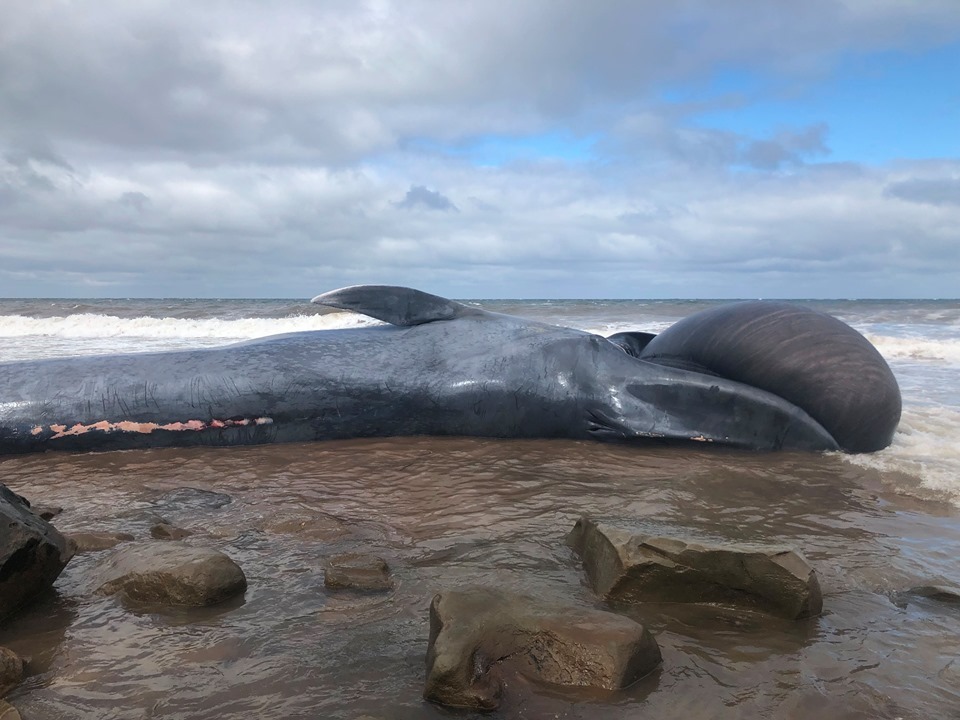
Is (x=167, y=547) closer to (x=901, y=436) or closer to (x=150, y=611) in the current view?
(x=150, y=611)

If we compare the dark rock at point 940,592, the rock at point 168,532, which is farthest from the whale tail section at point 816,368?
the rock at point 168,532

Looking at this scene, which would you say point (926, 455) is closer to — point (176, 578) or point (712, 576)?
point (712, 576)

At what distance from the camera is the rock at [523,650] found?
2.00m

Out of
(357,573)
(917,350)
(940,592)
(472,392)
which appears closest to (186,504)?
(357,573)

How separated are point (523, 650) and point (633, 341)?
4.83 m

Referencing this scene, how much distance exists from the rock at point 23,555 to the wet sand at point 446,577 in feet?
0.36

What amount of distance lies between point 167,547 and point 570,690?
181 centimetres

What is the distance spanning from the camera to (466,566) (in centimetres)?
304

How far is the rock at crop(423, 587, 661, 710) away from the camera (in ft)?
6.57

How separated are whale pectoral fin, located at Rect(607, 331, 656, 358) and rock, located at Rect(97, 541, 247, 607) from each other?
14.5ft

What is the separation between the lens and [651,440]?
5301mm

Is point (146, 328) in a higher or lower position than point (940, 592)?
higher

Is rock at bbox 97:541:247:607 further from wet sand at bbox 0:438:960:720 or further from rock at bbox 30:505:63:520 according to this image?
rock at bbox 30:505:63:520

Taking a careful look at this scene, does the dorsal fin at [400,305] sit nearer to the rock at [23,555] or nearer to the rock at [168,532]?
the rock at [168,532]
